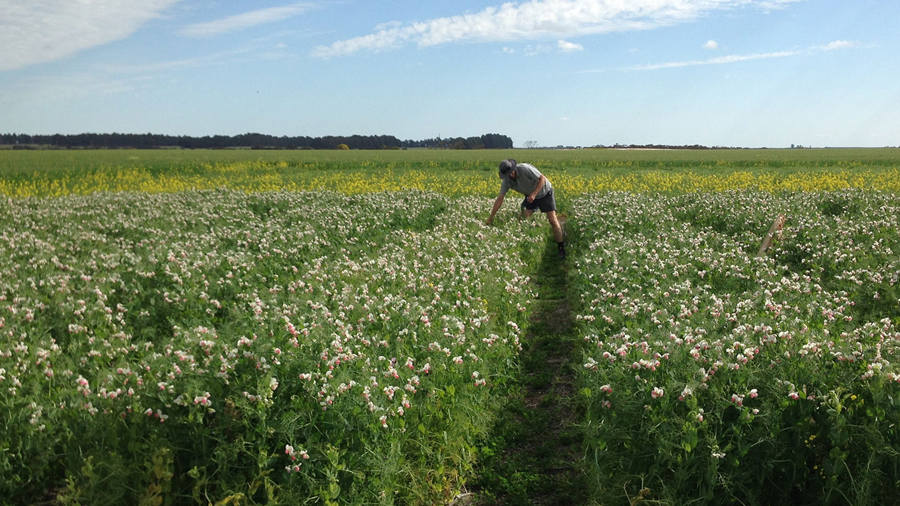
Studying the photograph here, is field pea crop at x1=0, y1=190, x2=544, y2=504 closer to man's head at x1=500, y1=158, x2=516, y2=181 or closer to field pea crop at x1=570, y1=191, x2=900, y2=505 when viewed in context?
field pea crop at x1=570, y1=191, x2=900, y2=505

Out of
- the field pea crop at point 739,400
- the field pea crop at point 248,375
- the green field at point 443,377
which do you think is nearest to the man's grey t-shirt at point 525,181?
the green field at point 443,377

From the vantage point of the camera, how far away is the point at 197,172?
1572 inches

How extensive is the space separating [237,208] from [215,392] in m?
14.2

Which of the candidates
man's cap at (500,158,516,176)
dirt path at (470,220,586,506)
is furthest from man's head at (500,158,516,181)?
dirt path at (470,220,586,506)

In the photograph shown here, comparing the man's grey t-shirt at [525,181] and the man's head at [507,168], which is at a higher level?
the man's head at [507,168]

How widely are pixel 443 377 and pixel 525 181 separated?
26.7 ft

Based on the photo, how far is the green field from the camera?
414 centimetres

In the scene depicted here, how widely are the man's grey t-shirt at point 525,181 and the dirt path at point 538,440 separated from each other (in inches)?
203

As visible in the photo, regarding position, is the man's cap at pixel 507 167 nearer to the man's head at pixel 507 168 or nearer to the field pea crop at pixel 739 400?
the man's head at pixel 507 168

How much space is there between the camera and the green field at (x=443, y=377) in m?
4.14

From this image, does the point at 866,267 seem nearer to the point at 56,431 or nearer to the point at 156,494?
the point at 156,494

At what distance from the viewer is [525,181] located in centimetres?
1306

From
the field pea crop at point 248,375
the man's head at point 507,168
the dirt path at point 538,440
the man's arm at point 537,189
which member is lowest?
the dirt path at point 538,440

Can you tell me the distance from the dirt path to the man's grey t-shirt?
5.17 m
